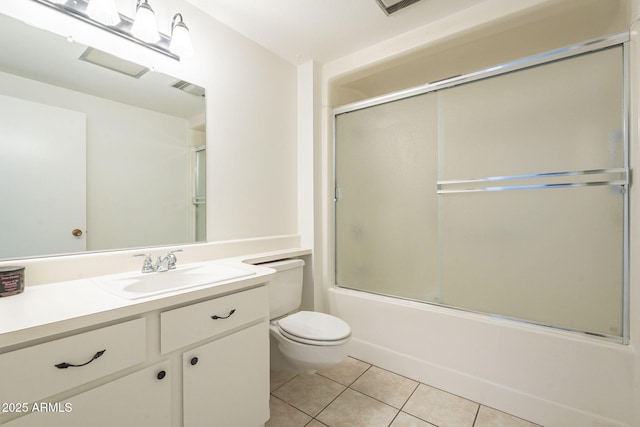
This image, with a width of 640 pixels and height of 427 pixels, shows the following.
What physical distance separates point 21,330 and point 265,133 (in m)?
1.66

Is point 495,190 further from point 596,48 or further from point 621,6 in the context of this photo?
point 621,6

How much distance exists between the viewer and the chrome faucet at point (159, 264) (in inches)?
51.7

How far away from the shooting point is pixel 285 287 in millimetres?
1843

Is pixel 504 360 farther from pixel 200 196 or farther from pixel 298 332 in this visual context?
pixel 200 196

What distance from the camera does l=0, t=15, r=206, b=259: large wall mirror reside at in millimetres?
1086

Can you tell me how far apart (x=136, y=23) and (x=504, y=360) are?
8.40ft

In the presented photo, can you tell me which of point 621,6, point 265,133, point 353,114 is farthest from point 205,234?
point 621,6

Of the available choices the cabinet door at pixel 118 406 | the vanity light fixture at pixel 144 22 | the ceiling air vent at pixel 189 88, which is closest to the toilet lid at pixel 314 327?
the cabinet door at pixel 118 406

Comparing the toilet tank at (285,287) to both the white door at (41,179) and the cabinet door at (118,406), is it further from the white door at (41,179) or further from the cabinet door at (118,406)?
the white door at (41,179)

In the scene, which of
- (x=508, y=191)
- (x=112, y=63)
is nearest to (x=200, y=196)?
(x=112, y=63)

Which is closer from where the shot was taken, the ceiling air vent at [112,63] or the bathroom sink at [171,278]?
the bathroom sink at [171,278]

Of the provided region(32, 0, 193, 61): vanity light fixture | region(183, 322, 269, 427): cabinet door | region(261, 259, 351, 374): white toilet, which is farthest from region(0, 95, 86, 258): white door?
region(261, 259, 351, 374): white toilet

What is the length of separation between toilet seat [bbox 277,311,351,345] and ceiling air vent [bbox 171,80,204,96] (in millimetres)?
1443

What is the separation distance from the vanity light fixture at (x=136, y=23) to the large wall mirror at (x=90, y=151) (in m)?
0.12
